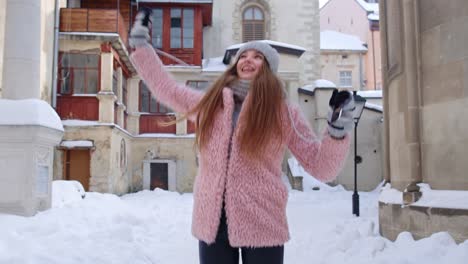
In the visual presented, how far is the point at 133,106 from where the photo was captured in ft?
66.4

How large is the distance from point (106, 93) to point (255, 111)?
47.5 feet

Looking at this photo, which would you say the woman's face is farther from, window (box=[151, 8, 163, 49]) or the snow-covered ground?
window (box=[151, 8, 163, 49])

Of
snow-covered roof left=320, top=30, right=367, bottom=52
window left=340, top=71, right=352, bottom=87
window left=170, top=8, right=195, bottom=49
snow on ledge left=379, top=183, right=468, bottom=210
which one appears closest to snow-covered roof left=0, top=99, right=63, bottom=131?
snow on ledge left=379, top=183, right=468, bottom=210

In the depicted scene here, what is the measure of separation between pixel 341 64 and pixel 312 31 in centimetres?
963

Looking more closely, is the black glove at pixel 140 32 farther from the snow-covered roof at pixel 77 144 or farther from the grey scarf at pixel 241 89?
the snow-covered roof at pixel 77 144

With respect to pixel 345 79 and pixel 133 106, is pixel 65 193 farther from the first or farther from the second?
pixel 345 79

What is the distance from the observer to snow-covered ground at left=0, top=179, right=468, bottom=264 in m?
4.95

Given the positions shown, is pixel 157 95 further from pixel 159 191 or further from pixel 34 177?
pixel 159 191

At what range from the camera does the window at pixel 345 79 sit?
34344 mm

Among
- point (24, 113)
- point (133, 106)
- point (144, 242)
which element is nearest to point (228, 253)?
point (144, 242)

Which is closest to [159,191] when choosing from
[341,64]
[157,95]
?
[157,95]

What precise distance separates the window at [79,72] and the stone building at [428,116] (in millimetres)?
11804

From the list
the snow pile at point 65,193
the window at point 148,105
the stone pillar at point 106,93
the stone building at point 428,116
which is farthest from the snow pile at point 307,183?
the stone building at point 428,116

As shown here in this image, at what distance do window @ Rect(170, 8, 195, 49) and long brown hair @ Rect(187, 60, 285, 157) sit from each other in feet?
62.6
